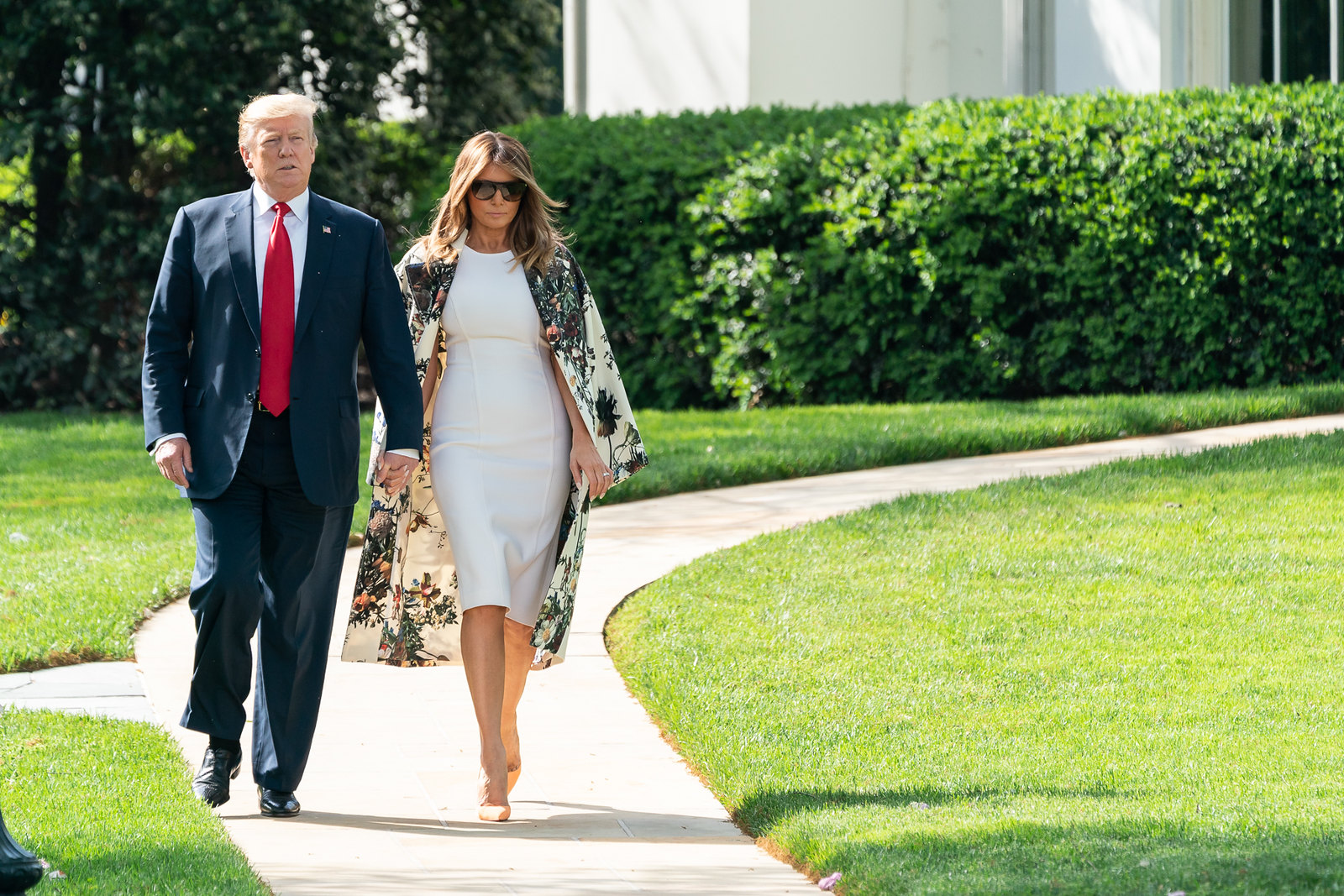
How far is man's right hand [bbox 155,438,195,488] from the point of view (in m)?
4.45

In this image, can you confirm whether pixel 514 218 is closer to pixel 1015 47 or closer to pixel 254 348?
pixel 254 348

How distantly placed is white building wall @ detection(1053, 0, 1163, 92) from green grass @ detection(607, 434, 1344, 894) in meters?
5.39

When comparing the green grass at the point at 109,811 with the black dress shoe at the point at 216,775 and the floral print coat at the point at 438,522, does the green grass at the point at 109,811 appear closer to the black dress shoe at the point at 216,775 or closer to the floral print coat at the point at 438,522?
the black dress shoe at the point at 216,775

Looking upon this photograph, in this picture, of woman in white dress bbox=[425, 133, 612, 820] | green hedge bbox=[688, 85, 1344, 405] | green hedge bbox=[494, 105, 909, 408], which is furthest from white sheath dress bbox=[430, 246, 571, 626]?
green hedge bbox=[494, 105, 909, 408]

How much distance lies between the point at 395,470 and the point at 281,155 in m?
0.92

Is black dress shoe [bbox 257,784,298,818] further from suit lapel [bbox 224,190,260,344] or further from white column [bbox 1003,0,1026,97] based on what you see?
white column [bbox 1003,0,1026,97]

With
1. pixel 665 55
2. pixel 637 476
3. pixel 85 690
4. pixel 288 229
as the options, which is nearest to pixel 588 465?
pixel 288 229

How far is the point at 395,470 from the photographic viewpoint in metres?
A: 4.60

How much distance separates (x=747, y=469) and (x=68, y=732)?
17.6 ft

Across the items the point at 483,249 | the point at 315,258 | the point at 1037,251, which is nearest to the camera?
the point at 315,258

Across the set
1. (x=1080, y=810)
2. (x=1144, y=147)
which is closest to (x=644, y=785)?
(x=1080, y=810)

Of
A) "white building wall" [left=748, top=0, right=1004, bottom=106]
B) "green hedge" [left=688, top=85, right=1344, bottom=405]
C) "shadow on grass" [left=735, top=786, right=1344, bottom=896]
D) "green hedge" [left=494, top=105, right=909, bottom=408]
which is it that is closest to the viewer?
"shadow on grass" [left=735, top=786, right=1344, bottom=896]

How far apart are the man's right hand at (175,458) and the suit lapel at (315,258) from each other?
0.42m

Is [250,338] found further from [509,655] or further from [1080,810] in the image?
[1080,810]
